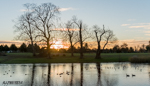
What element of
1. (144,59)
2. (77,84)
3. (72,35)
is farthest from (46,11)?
(77,84)

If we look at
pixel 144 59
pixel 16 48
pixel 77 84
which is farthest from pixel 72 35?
pixel 16 48

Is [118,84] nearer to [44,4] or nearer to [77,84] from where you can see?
[77,84]

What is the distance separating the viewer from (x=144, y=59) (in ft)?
169

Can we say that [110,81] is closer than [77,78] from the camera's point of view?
Yes

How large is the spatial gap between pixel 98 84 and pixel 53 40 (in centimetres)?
4857

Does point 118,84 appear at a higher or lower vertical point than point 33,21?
lower

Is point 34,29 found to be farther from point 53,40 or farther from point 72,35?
point 72,35

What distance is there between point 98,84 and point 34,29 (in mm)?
51052

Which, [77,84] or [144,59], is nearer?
[77,84]

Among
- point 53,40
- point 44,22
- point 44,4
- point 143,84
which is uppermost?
point 44,4

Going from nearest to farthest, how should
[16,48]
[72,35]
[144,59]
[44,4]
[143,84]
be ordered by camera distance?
[143,84] < [144,59] < [44,4] < [72,35] < [16,48]

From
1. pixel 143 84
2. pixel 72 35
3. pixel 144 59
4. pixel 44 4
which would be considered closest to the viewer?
pixel 143 84

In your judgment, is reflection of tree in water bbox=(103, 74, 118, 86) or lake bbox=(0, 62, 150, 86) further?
lake bbox=(0, 62, 150, 86)

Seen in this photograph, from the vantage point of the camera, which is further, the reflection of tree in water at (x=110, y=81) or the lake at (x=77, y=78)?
the lake at (x=77, y=78)
